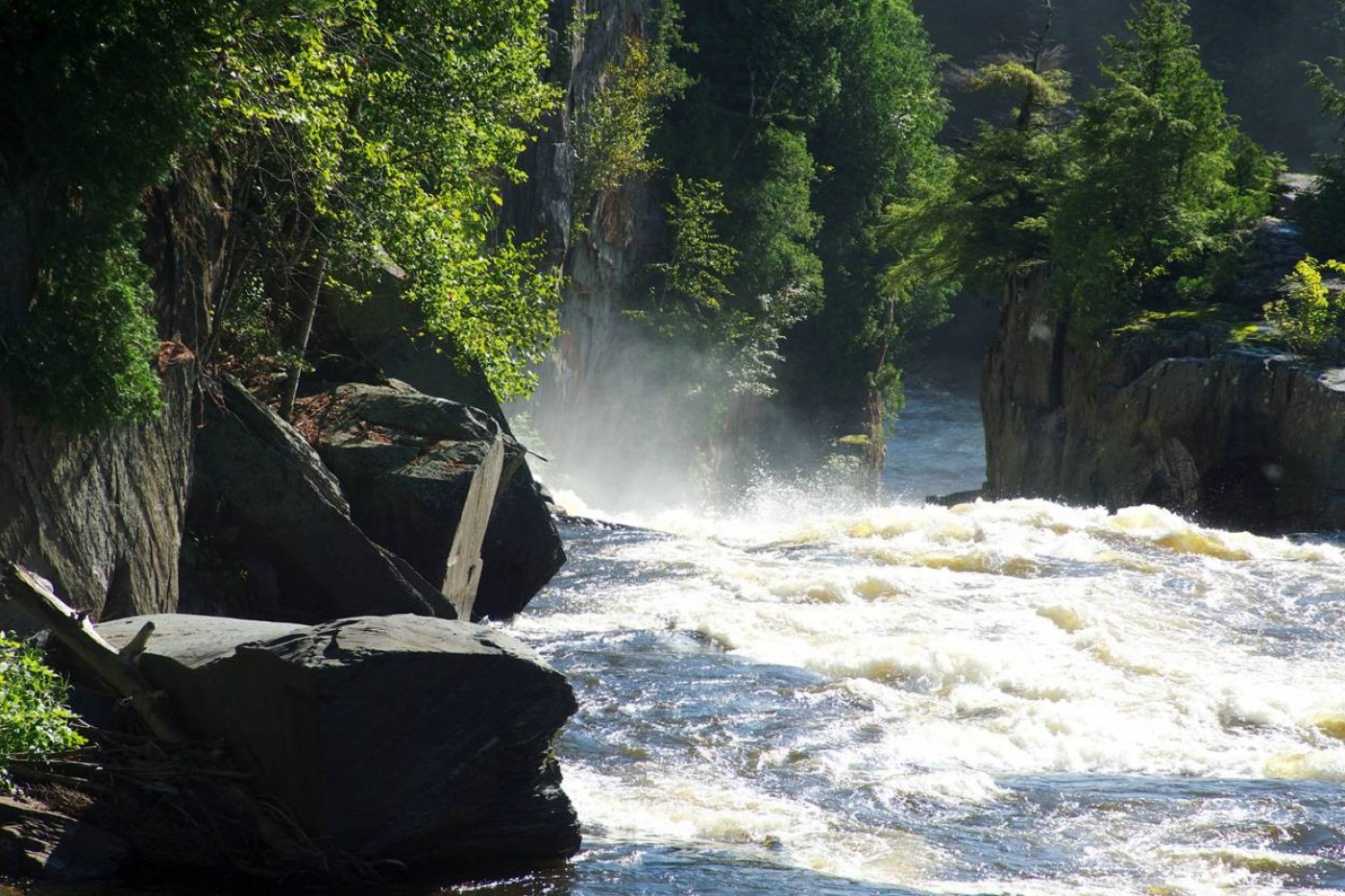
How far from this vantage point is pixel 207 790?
7254 mm

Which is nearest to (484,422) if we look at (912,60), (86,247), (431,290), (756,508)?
(431,290)

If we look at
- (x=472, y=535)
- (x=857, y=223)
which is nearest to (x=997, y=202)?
(x=857, y=223)

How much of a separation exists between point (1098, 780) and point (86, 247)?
24.0 feet

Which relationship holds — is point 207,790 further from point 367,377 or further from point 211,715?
point 367,377

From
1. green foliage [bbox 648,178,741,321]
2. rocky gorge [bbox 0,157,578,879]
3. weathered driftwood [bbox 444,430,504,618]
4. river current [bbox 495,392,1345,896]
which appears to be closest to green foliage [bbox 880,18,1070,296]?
green foliage [bbox 648,178,741,321]

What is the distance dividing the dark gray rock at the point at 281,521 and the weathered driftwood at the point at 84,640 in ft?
13.1

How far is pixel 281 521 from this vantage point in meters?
12.1

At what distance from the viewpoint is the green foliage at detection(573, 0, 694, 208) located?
36.1m

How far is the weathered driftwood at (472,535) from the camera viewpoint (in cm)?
1359

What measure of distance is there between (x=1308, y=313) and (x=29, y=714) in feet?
82.6

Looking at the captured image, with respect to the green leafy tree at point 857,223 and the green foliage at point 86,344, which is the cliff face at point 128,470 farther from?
the green leafy tree at point 857,223

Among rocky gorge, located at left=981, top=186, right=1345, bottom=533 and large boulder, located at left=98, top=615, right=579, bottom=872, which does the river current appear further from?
rocky gorge, located at left=981, top=186, right=1345, bottom=533

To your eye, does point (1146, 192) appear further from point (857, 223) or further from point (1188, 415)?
point (857, 223)

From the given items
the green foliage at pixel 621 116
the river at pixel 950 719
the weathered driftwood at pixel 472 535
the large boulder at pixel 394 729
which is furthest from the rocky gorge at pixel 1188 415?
the large boulder at pixel 394 729
